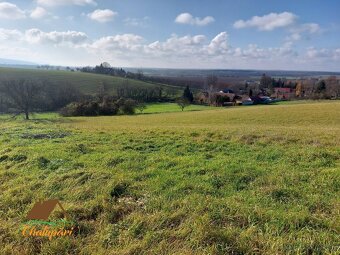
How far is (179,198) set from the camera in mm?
4547

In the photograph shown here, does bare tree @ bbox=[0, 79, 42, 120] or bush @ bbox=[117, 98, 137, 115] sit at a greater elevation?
bare tree @ bbox=[0, 79, 42, 120]

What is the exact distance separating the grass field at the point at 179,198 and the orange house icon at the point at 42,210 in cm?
15

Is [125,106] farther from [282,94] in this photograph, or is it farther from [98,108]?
[282,94]

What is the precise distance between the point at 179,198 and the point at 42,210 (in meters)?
2.18

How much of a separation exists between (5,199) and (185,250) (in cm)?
338

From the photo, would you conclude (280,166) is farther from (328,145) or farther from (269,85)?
(269,85)

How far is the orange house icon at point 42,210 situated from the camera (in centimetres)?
400

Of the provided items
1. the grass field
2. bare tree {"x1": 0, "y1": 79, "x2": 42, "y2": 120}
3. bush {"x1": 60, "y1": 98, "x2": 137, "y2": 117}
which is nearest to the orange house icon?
the grass field

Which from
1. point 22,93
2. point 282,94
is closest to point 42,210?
point 22,93

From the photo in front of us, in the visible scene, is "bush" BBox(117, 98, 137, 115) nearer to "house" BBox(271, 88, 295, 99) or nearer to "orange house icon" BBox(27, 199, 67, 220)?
"orange house icon" BBox(27, 199, 67, 220)

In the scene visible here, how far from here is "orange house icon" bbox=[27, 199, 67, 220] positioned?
4.00 meters

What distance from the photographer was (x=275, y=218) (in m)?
3.84

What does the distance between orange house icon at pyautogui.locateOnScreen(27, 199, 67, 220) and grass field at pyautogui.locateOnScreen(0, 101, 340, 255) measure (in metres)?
0.15

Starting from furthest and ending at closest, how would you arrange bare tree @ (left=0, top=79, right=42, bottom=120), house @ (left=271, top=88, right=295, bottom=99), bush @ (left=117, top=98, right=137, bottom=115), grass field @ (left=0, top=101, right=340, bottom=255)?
house @ (left=271, top=88, right=295, bottom=99) → bush @ (left=117, top=98, right=137, bottom=115) → bare tree @ (left=0, top=79, right=42, bottom=120) → grass field @ (left=0, top=101, right=340, bottom=255)
